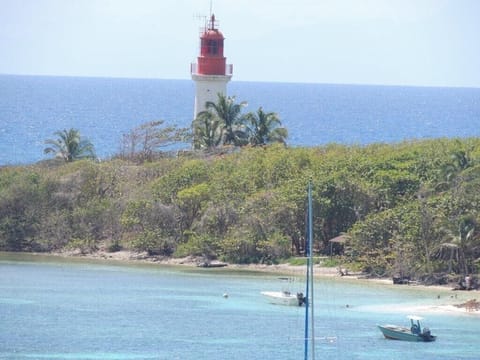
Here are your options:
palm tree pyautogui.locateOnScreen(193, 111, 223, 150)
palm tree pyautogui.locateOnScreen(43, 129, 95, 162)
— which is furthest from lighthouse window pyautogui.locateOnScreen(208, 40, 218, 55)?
palm tree pyautogui.locateOnScreen(43, 129, 95, 162)

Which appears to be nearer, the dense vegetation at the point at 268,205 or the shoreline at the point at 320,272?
the shoreline at the point at 320,272

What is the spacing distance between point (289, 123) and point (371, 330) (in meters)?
109

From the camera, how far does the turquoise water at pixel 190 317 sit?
37.4 m

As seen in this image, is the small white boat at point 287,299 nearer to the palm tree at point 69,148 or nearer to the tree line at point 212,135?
the tree line at point 212,135

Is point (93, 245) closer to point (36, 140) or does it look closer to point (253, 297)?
point (253, 297)

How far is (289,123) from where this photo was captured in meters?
148

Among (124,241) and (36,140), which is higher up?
(36,140)

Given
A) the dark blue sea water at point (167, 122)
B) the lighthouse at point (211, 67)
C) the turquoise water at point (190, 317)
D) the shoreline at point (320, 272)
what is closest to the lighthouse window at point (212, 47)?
the lighthouse at point (211, 67)

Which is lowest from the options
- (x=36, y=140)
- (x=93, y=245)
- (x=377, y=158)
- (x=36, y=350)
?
(x=36, y=350)

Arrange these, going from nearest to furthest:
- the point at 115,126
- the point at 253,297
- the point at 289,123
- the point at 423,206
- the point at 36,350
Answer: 1. the point at 36,350
2. the point at 253,297
3. the point at 423,206
4. the point at 115,126
5. the point at 289,123

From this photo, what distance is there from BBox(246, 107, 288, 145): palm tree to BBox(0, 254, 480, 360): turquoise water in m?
14.0

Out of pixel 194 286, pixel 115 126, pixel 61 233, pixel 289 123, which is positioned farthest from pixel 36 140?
pixel 194 286

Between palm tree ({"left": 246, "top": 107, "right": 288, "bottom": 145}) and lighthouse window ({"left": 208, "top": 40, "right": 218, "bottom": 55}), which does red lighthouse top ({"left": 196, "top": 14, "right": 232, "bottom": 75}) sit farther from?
palm tree ({"left": 246, "top": 107, "right": 288, "bottom": 145})

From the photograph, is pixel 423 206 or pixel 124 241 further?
pixel 124 241
